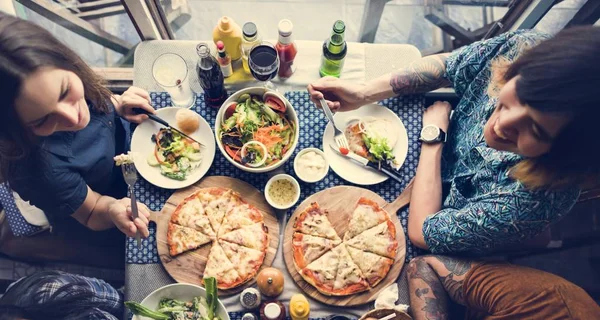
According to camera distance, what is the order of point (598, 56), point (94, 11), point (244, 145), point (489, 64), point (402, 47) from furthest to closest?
point (94, 11)
point (402, 47)
point (244, 145)
point (489, 64)
point (598, 56)

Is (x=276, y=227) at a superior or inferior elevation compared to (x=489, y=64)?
inferior

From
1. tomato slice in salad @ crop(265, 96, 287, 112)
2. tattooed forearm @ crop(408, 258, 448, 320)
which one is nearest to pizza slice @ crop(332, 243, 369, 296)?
tattooed forearm @ crop(408, 258, 448, 320)

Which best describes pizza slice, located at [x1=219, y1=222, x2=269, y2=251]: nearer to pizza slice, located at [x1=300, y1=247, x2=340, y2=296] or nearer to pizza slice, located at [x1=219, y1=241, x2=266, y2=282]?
pizza slice, located at [x1=219, y1=241, x2=266, y2=282]

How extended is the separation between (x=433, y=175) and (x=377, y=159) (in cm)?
27

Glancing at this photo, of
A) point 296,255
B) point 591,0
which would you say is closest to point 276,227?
point 296,255

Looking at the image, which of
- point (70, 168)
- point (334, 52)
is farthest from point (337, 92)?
point (70, 168)

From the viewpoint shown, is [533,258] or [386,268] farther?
[533,258]

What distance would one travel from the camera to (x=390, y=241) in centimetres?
223

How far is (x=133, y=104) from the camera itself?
2227 mm

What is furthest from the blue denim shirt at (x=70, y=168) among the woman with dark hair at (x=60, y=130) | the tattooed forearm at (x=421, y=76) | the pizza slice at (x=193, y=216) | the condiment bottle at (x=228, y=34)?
the tattooed forearm at (x=421, y=76)

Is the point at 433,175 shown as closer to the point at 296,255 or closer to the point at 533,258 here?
the point at 296,255

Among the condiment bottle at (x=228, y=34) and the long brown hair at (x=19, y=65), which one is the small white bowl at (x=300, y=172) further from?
the long brown hair at (x=19, y=65)

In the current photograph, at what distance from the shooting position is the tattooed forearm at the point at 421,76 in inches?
90.2

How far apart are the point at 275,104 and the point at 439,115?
830 millimetres
